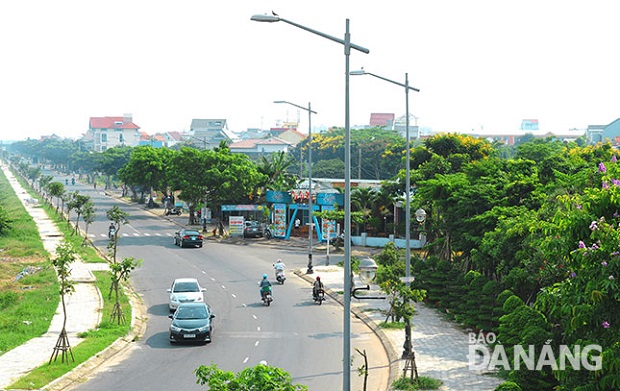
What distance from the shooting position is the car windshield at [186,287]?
3234 cm

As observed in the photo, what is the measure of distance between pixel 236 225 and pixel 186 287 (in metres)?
26.7

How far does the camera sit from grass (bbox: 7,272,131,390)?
20.5 metres

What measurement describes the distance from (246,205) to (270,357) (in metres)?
38.9

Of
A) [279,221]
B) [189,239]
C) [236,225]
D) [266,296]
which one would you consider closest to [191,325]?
[266,296]

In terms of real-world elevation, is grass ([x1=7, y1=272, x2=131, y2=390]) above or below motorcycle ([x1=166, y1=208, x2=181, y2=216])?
below

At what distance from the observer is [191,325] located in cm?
2600

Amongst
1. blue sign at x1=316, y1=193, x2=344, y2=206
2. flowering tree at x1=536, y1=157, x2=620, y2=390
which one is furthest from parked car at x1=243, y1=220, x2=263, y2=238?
flowering tree at x1=536, y1=157, x2=620, y2=390

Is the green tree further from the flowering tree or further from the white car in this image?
the white car

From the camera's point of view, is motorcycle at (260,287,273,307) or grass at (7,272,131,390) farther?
motorcycle at (260,287,273,307)

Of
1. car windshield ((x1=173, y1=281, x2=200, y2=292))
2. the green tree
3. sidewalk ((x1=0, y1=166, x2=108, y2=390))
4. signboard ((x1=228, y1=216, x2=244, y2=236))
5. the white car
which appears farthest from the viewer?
signboard ((x1=228, y1=216, x2=244, y2=236))

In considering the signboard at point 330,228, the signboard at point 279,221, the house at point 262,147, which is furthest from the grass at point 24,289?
the house at point 262,147

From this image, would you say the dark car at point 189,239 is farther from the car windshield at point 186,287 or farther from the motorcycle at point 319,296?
the motorcycle at point 319,296

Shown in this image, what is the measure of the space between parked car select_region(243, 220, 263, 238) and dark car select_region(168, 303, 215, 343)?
32.2 meters

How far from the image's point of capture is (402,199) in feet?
162
